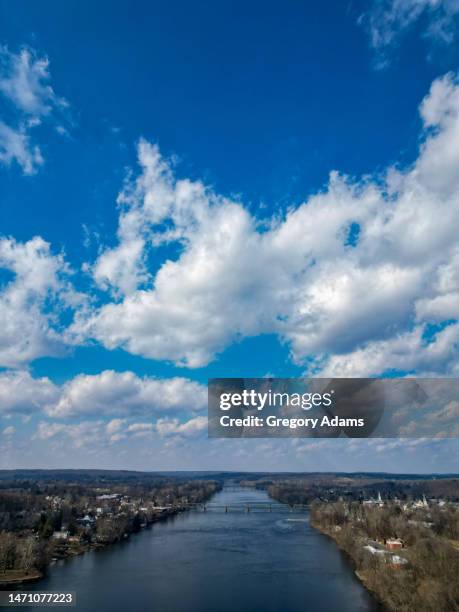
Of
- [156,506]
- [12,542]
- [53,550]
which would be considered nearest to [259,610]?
[12,542]

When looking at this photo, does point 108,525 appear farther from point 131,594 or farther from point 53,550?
point 131,594

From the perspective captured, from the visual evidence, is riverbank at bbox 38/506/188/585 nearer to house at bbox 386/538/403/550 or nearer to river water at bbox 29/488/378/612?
river water at bbox 29/488/378/612

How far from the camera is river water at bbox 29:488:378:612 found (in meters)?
13.0

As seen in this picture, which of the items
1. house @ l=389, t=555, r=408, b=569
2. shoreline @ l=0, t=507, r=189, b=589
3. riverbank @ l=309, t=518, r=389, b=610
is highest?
house @ l=389, t=555, r=408, b=569

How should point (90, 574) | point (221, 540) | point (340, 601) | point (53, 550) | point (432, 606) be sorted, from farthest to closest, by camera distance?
point (221, 540), point (53, 550), point (90, 574), point (340, 601), point (432, 606)

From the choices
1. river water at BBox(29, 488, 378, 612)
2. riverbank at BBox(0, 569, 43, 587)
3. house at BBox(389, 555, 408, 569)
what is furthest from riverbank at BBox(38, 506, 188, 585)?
house at BBox(389, 555, 408, 569)

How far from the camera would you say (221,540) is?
967 inches

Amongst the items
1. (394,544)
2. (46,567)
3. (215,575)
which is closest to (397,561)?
(394,544)

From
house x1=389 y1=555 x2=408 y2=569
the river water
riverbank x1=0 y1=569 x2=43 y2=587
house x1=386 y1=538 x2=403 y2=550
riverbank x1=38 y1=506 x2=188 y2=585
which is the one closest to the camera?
the river water

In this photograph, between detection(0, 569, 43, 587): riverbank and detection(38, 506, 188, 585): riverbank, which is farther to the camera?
detection(38, 506, 188, 585): riverbank

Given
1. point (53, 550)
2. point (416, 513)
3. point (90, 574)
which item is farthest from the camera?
point (416, 513)

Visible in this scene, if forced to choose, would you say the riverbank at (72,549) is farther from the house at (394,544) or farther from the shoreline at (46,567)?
the house at (394,544)

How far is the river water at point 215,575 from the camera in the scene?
1301 cm

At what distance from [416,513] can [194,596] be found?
22429 millimetres
